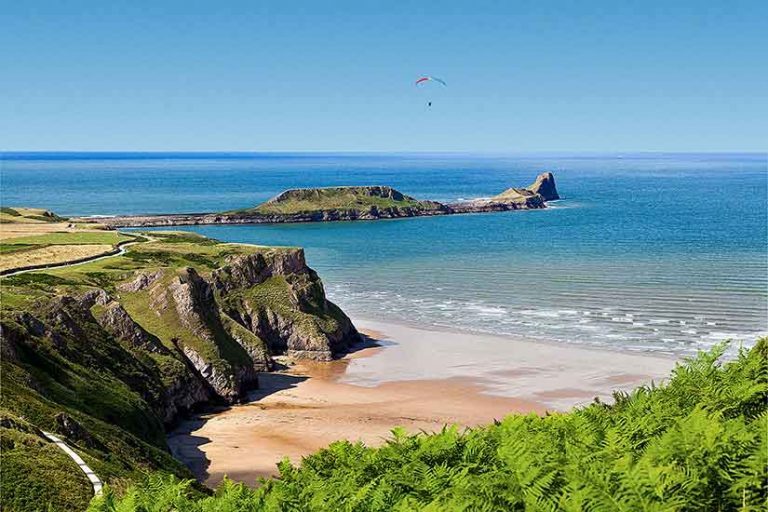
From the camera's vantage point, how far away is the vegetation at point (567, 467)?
Result: 1057 centimetres

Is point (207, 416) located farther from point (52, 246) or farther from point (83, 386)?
point (52, 246)

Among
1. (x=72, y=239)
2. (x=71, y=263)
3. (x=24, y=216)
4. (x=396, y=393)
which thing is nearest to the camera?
(x=396, y=393)

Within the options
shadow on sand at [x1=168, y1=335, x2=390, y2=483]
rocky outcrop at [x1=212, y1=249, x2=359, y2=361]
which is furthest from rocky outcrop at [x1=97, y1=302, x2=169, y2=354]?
rocky outcrop at [x1=212, y1=249, x2=359, y2=361]

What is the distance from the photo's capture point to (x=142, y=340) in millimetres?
49188

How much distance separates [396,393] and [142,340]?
15.5m

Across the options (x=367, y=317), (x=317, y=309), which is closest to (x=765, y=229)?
(x=367, y=317)

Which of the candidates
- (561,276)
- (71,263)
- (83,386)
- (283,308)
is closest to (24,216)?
(71,263)

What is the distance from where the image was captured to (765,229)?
15175 centimetres

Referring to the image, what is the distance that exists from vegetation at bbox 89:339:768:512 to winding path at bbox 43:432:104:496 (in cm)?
729

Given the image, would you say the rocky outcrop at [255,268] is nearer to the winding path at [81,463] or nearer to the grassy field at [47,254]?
the grassy field at [47,254]

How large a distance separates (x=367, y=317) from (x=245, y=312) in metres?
15.5

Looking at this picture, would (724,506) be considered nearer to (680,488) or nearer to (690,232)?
(680,488)

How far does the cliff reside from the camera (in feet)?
96.4

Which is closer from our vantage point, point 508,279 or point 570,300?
point 570,300
